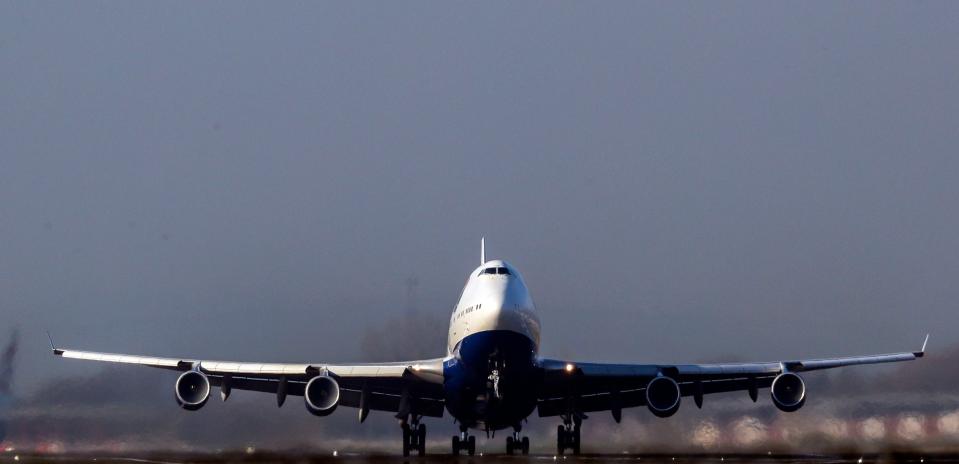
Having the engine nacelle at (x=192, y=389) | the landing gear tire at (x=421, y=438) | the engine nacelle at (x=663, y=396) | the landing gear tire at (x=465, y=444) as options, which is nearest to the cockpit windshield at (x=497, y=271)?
the engine nacelle at (x=663, y=396)

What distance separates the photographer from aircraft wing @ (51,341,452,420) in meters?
55.8

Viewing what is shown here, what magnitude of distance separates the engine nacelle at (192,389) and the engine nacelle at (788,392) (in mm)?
21649

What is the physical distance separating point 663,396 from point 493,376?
740 centimetres

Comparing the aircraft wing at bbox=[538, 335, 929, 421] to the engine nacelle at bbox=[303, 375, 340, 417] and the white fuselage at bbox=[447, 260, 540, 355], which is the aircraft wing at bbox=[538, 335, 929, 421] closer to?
the white fuselage at bbox=[447, 260, 540, 355]

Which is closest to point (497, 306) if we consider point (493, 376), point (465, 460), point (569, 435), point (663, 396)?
point (493, 376)

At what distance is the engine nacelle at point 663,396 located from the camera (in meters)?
54.8

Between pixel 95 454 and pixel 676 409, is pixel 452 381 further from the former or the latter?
pixel 95 454

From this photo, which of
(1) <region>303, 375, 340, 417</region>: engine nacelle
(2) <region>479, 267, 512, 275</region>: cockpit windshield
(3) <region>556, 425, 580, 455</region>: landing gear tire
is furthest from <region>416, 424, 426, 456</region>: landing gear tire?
(2) <region>479, 267, 512, 275</region>: cockpit windshield

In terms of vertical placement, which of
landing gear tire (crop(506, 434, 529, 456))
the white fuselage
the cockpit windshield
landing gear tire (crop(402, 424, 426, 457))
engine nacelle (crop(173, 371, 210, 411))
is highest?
the cockpit windshield

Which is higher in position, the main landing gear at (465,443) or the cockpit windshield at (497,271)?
the cockpit windshield at (497,271)

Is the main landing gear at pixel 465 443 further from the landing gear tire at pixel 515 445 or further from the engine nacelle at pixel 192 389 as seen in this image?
the engine nacelle at pixel 192 389

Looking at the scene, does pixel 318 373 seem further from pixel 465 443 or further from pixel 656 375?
pixel 656 375

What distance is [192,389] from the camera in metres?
55.8

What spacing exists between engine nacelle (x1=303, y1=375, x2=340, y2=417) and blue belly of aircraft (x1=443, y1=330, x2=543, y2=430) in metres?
4.25
